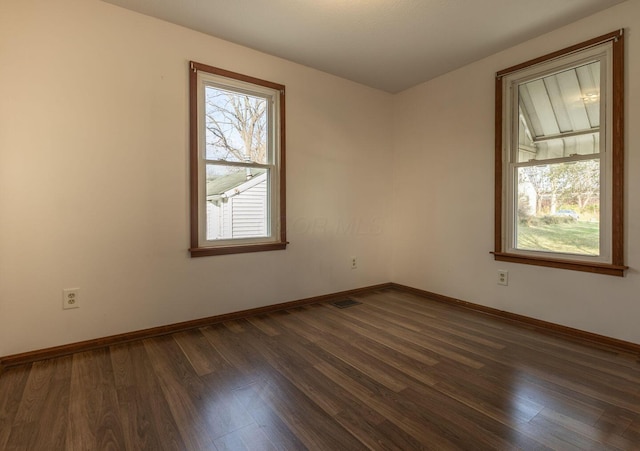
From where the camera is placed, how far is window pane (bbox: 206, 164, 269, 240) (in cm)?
285

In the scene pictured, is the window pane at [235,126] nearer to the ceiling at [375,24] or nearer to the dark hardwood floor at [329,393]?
the ceiling at [375,24]

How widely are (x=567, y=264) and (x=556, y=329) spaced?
56cm

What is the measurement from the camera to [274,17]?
2469 mm

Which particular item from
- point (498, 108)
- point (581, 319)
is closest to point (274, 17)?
point (498, 108)

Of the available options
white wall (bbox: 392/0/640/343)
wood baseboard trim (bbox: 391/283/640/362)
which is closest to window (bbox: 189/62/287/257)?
white wall (bbox: 392/0/640/343)

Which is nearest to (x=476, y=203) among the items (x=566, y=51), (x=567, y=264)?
(x=567, y=264)

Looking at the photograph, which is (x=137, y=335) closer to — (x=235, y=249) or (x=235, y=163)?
(x=235, y=249)

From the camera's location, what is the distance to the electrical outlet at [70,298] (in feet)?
7.31

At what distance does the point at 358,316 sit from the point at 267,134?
2.03 metres

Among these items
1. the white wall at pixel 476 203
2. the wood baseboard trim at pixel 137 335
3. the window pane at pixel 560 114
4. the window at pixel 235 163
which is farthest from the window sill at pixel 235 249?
the window pane at pixel 560 114

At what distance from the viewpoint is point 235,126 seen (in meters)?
2.98

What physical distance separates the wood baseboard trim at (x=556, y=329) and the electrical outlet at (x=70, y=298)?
132 inches

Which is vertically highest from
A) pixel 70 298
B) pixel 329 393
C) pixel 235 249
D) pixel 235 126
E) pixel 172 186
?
pixel 235 126

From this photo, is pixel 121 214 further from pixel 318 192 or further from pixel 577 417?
pixel 577 417
